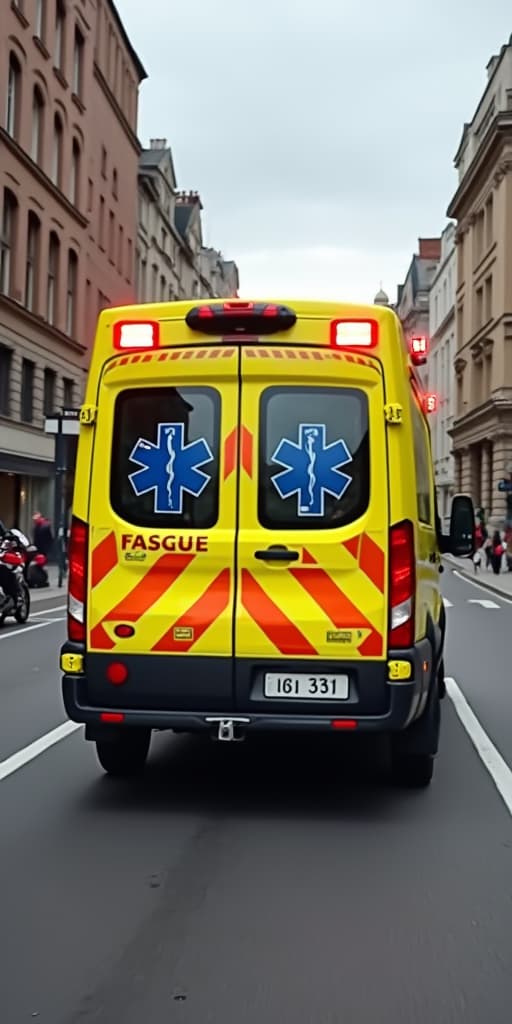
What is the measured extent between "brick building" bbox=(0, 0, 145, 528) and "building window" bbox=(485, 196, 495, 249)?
18.0 m

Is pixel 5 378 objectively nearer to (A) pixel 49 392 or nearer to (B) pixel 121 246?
(A) pixel 49 392

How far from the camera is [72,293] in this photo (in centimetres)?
4119

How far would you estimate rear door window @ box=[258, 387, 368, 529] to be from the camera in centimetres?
596

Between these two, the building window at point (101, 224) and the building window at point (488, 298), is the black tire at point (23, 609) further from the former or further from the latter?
the building window at point (488, 298)

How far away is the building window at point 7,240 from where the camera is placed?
32844 mm

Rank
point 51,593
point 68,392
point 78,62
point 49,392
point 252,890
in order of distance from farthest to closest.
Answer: point 78,62 < point 68,392 < point 49,392 < point 51,593 < point 252,890

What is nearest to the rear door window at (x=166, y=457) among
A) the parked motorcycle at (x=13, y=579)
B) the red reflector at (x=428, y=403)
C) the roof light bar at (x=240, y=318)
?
the roof light bar at (x=240, y=318)

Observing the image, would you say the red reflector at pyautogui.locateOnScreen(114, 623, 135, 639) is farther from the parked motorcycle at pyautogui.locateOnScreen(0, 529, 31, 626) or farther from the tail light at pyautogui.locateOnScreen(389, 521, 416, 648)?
the parked motorcycle at pyautogui.locateOnScreen(0, 529, 31, 626)

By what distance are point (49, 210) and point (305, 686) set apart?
3343cm

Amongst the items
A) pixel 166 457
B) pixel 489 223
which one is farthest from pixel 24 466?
pixel 489 223

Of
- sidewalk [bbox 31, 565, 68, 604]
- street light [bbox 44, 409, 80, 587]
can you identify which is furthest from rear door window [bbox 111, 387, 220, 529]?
street light [bbox 44, 409, 80, 587]

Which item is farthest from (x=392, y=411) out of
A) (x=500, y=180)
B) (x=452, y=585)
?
(x=500, y=180)

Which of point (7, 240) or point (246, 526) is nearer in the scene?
point (246, 526)

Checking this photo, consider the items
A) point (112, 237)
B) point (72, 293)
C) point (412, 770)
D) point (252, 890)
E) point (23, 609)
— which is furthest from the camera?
point (112, 237)
